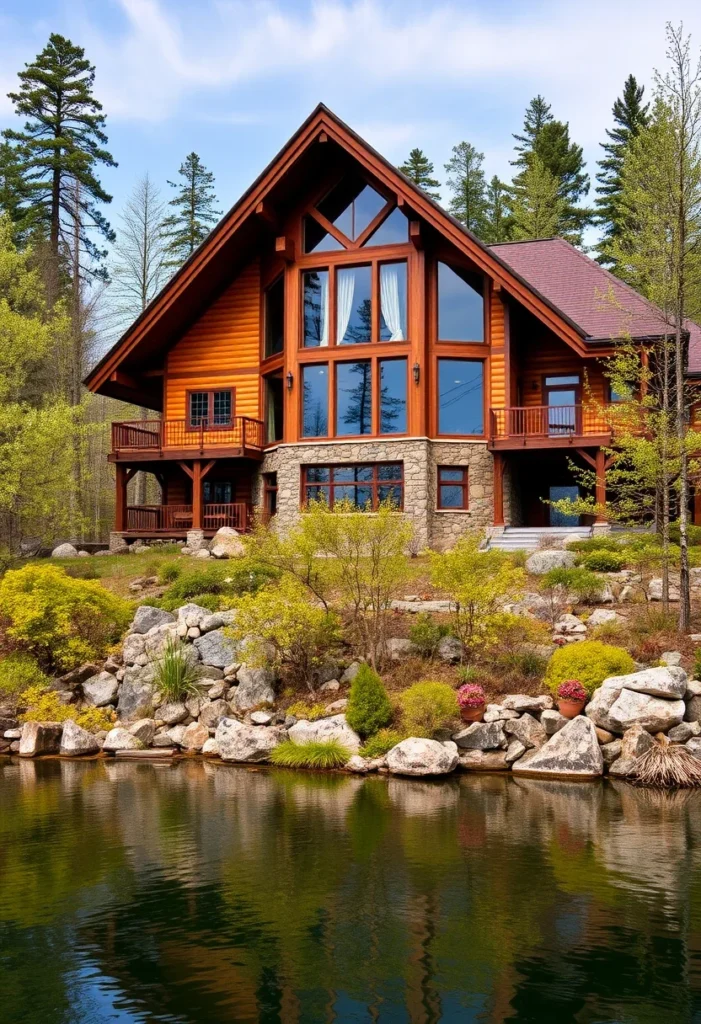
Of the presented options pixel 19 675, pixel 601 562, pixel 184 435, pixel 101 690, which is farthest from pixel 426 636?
pixel 184 435

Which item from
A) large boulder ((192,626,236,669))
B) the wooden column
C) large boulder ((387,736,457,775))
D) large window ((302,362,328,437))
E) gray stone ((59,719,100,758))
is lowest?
gray stone ((59,719,100,758))

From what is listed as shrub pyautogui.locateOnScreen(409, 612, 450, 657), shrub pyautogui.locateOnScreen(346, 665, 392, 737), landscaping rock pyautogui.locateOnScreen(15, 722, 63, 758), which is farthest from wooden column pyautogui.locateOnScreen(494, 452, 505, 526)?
landscaping rock pyautogui.locateOnScreen(15, 722, 63, 758)

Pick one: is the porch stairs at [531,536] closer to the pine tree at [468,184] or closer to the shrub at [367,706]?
the shrub at [367,706]

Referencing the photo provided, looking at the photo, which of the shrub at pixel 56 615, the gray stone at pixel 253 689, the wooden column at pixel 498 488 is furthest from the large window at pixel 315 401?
the gray stone at pixel 253 689

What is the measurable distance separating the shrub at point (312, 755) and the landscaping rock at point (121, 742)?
8.13ft

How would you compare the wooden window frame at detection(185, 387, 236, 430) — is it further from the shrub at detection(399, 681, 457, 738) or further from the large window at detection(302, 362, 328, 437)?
the shrub at detection(399, 681, 457, 738)

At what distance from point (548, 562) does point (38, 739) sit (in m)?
10.5

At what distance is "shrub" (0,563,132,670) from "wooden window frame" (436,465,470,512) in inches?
373

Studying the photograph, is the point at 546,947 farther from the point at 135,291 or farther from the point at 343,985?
the point at 135,291

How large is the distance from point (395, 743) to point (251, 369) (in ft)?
51.0

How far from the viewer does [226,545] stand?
76.3 feet

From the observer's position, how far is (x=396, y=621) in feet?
55.9

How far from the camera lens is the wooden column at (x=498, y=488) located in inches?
933

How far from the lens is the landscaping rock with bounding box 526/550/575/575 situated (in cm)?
1928
